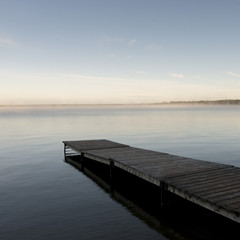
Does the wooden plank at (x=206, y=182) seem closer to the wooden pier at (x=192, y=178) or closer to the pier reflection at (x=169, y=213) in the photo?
the wooden pier at (x=192, y=178)

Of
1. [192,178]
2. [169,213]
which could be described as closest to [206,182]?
[192,178]

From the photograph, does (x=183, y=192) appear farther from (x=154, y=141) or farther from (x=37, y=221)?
(x=154, y=141)

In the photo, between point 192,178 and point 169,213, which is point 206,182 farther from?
point 169,213

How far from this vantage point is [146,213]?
12.6m

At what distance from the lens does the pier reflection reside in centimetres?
1044

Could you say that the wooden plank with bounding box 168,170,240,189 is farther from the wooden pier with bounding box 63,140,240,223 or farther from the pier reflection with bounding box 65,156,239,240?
the pier reflection with bounding box 65,156,239,240

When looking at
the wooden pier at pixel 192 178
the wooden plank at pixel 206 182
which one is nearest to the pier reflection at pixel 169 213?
the wooden pier at pixel 192 178

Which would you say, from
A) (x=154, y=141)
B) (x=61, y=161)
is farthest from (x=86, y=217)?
(x=154, y=141)

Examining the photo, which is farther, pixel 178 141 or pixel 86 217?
pixel 178 141

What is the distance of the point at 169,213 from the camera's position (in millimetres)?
12188

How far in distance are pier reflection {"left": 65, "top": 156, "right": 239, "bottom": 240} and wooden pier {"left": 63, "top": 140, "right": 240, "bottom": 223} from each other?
1.34 meters

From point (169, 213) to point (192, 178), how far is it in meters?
1.96

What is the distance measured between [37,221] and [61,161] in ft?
42.8

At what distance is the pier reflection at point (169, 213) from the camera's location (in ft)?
34.2
